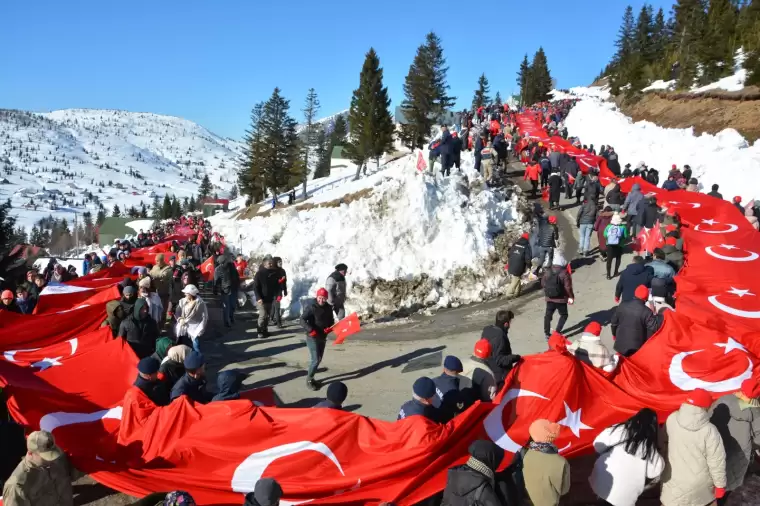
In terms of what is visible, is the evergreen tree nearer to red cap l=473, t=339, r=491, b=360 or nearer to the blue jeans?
the blue jeans

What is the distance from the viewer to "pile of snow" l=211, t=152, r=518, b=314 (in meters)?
14.6

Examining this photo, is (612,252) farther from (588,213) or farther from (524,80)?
(524,80)

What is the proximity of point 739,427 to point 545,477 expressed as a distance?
7.82ft

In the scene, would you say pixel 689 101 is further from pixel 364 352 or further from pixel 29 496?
pixel 29 496

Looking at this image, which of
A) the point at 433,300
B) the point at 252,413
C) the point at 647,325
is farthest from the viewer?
the point at 433,300

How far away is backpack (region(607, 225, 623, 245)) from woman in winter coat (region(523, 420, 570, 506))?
990 cm

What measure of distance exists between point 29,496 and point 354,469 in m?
2.96

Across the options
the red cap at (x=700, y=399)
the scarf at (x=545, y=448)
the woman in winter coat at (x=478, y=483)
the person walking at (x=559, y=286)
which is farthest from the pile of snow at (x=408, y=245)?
the woman in winter coat at (x=478, y=483)

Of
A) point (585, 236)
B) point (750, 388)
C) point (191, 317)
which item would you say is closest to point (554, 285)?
point (750, 388)

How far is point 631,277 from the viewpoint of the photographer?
9562mm

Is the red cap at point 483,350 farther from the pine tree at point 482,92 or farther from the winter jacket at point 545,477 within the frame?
the pine tree at point 482,92

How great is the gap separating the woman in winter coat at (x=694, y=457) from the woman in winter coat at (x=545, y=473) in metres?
1.33

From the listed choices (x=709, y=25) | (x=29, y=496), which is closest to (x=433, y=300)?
(x=29, y=496)

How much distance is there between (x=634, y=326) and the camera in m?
7.95
